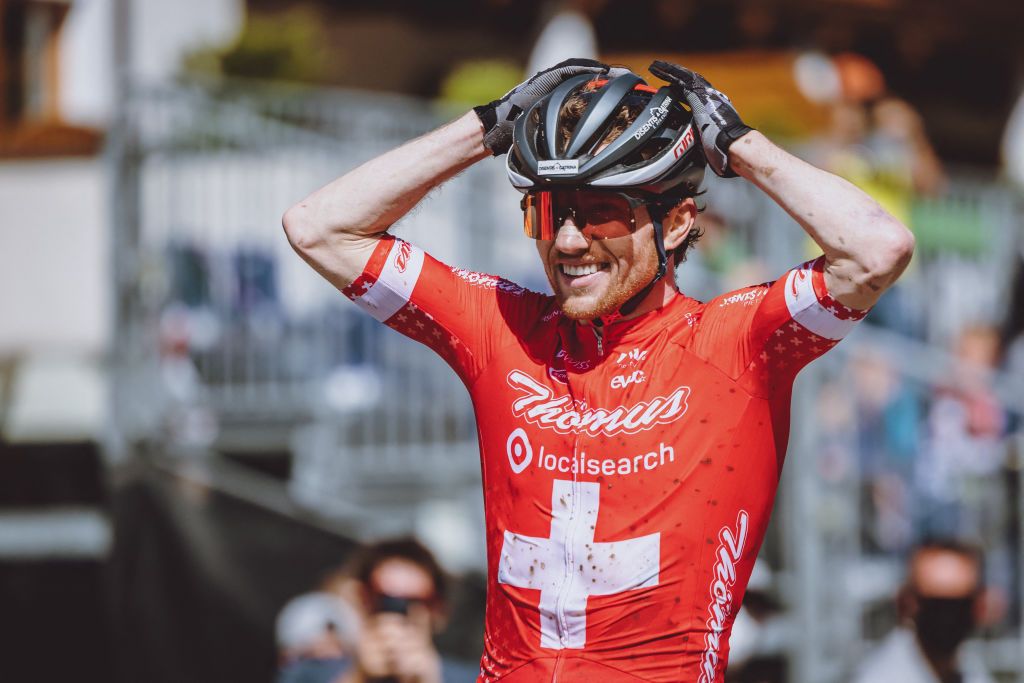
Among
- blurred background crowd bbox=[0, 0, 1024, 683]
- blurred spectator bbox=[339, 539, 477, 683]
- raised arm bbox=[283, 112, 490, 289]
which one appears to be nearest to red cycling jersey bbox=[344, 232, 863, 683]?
raised arm bbox=[283, 112, 490, 289]

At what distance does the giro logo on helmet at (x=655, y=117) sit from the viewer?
323 centimetres

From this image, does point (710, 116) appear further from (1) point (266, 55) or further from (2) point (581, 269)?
(1) point (266, 55)

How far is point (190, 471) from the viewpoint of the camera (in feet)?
25.5

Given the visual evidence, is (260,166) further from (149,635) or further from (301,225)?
(301,225)

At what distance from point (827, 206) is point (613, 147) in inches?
18.9

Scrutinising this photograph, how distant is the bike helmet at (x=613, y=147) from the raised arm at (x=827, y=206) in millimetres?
78

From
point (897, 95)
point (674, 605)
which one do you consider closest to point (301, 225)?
point (674, 605)

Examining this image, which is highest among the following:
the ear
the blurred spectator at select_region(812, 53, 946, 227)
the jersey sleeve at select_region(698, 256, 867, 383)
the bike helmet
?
the blurred spectator at select_region(812, 53, 946, 227)

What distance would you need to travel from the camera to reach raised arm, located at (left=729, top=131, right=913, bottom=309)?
3.13 meters

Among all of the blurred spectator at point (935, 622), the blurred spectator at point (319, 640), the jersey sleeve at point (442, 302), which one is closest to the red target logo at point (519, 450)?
the jersey sleeve at point (442, 302)

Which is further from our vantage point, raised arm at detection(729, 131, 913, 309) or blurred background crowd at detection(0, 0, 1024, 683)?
blurred background crowd at detection(0, 0, 1024, 683)

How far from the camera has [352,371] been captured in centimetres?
793

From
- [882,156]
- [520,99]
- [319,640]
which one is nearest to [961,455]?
[882,156]

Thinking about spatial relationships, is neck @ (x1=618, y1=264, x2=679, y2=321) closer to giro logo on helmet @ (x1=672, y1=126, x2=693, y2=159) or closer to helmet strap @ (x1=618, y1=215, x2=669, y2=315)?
helmet strap @ (x1=618, y1=215, x2=669, y2=315)
